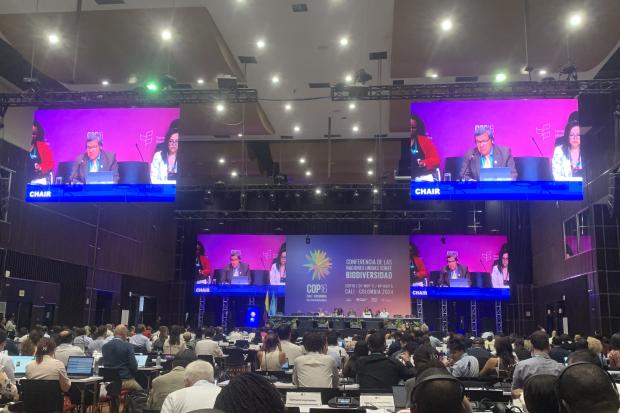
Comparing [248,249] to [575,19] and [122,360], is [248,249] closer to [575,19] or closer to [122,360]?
[122,360]

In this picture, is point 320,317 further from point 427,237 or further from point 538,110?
point 538,110

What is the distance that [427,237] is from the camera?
2280 centimetres

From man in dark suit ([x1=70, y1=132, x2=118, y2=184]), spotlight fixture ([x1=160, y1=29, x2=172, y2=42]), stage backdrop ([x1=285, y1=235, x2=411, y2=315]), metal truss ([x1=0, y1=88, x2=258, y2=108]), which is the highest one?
spotlight fixture ([x1=160, y1=29, x2=172, y2=42])

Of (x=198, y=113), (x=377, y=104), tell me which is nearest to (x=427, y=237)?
(x=377, y=104)

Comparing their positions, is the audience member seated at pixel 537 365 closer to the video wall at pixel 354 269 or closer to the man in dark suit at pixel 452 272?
the video wall at pixel 354 269

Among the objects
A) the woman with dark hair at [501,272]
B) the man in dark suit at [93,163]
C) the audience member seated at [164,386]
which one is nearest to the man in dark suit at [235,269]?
the woman with dark hair at [501,272]

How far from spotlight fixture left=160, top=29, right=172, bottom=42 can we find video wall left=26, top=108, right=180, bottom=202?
1.41 m

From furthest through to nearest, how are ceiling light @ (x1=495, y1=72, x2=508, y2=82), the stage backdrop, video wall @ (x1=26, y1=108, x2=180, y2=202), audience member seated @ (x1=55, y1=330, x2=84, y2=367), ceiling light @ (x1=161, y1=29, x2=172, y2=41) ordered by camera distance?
the stage backdrop
ceiling light @ (x1=495, y1=72, x2=508, y2=82)
ceiling light @ (x1=161, y1=29, x2=172, y2=41)
video wall @ (x1=26, y1=108, x2=180, y2=202)
audience member seated @ (x1=55, y1=330, x2=84, y2=367)

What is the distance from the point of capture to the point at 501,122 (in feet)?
31.6

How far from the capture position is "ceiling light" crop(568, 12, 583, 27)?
941cm

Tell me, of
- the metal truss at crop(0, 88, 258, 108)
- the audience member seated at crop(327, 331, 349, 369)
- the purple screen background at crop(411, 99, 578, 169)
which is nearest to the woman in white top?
the purple screen background at crop(411, 99, 578, 169)

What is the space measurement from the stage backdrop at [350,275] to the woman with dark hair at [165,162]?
1274 cm

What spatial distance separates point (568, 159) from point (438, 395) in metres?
8.64

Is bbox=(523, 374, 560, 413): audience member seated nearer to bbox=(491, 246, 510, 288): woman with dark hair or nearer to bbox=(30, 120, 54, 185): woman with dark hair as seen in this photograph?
bbox=(30, 120, 54, 185): woman with dark hair
